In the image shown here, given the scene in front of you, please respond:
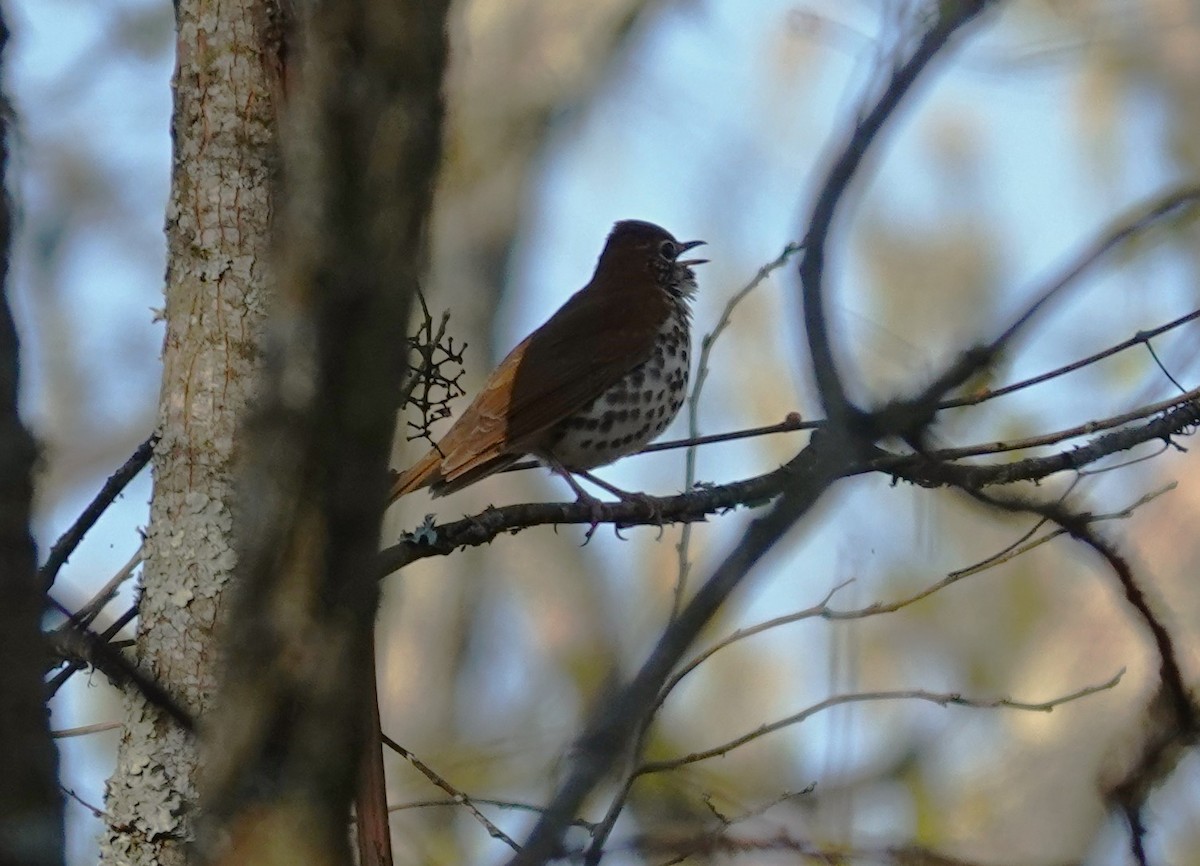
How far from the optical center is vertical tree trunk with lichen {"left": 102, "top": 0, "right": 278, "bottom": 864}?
298 centimetres

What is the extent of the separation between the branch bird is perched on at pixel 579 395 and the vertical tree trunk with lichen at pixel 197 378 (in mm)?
1431

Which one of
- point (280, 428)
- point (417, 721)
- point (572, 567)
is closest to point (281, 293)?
point (280, 428)

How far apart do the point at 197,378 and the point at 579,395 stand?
2111 mm

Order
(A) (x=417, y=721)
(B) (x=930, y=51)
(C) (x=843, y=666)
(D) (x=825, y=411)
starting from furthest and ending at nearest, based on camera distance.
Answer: (A) (x=417, y=721) → (C) (x=843, y=666) → (D) (x=825, y=411) → (B) (x=930, y=51)

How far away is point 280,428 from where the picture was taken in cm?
159

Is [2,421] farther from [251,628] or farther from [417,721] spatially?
[417,721]

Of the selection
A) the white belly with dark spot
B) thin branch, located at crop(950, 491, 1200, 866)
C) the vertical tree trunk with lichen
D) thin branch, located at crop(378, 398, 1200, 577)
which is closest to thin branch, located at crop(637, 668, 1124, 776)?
thin branch, located at crop(378, 398, 1200, 577)

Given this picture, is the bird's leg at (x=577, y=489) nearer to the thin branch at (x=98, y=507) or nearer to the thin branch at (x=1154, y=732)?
the thin branch at (x=98, y=507)

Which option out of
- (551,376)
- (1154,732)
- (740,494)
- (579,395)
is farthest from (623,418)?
(1154,732)

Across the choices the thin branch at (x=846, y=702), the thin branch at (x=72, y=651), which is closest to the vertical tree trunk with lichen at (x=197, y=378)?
the thin branch at (x=72, y=651)

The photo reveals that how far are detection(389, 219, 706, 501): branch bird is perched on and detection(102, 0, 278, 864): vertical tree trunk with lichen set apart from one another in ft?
4.69

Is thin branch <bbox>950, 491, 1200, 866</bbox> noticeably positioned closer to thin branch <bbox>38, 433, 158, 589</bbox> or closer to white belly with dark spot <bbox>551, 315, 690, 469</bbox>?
thin branch <bbox>38, 433, 158, 589</bbox>

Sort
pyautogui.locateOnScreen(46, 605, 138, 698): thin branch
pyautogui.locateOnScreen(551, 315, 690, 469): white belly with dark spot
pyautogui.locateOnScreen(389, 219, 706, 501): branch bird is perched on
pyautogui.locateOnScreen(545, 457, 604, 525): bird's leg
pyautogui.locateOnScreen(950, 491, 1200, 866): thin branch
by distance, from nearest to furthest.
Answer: pyautogui.locateOnScreen(950, 491, 1200, 866): thin branch
pyautogui.locateOnScreen(46, 605, 138, 698): thin branch
pyautogui.locateOnScreen(545, 457, 604, 525): bird's leg
pyautogui.locateOnScreen(389, 219, 706, 501): branch bird is perched on
pyautogui.locateOnScreen(551, 315, 690, 469): white belly with dark spot

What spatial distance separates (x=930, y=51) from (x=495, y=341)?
34.3 ft
